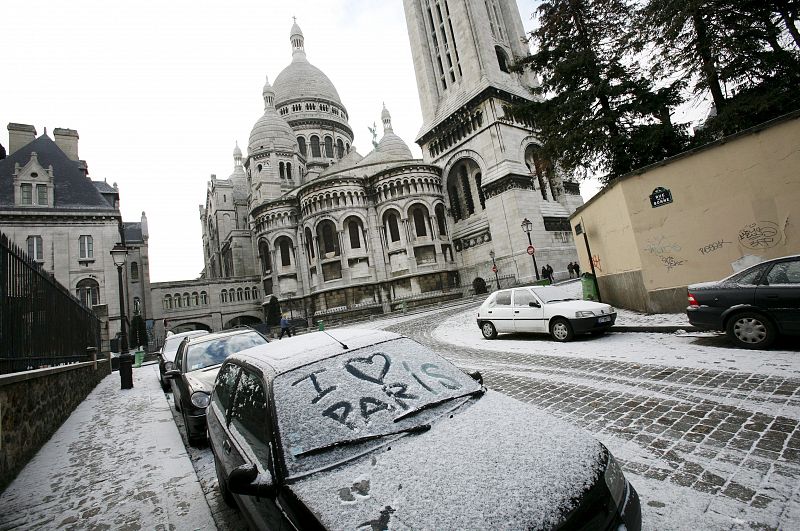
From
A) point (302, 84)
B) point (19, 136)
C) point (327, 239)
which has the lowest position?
point (327, 239)

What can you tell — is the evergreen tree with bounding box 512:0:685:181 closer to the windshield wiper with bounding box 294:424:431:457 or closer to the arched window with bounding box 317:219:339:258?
the windshield wiper with bounding box 294:424:431:457

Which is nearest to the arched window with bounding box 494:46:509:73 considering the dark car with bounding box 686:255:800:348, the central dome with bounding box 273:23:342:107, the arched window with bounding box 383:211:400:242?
the arched window with bounding box 383:211:400:242

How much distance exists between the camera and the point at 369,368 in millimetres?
2543

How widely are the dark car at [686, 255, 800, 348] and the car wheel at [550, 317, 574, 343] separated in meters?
2.53

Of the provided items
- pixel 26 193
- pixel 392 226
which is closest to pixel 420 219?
pixel 392 226

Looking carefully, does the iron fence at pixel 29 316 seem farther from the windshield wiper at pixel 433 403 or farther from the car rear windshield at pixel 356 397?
the windshield wiper at pixel 433 403

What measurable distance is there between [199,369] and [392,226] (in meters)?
26.7

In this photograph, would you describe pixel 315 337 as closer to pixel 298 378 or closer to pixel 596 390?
pixel 298 378

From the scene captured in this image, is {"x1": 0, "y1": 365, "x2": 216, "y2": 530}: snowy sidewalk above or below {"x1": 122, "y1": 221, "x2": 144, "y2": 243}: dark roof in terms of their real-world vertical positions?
below

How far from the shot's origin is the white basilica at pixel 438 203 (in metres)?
28.0

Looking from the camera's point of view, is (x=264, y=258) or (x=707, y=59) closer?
(x=707, y=59)

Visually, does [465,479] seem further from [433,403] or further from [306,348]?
[306,348]

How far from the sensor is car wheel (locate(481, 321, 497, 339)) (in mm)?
10367

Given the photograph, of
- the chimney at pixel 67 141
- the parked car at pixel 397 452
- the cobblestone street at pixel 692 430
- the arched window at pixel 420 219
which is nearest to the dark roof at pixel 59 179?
the chimney at pixel 67 141
